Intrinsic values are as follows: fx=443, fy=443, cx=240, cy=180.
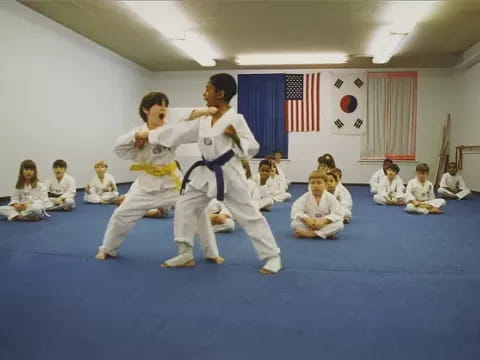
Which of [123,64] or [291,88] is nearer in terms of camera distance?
[123,64]

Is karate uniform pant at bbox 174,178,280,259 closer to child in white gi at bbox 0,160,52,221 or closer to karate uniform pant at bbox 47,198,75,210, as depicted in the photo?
child in white gi at bbox 0,160,52,221

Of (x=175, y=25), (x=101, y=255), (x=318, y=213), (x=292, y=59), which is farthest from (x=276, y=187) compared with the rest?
(x=101, y=255)

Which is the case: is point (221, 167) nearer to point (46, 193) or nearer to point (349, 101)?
point (46, 193)

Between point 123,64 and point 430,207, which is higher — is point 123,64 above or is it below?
above

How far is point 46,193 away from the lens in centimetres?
571

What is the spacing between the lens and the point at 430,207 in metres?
6.38

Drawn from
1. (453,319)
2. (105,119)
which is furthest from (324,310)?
(105,119)

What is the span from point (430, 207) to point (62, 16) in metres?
7.01

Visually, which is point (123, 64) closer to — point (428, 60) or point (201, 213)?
point (428, 60)

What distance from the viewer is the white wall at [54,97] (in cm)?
716

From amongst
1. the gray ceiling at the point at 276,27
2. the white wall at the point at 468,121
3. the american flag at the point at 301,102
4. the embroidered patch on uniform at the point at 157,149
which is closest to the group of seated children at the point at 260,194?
the embroidered patch on uniform at the point at 157,149

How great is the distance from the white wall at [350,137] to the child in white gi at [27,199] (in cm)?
665

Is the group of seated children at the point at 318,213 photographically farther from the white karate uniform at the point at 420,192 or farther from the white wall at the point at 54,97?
the white wall at the point at 54,97

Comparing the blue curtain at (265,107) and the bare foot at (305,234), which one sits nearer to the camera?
the bare foot at (305,234)
